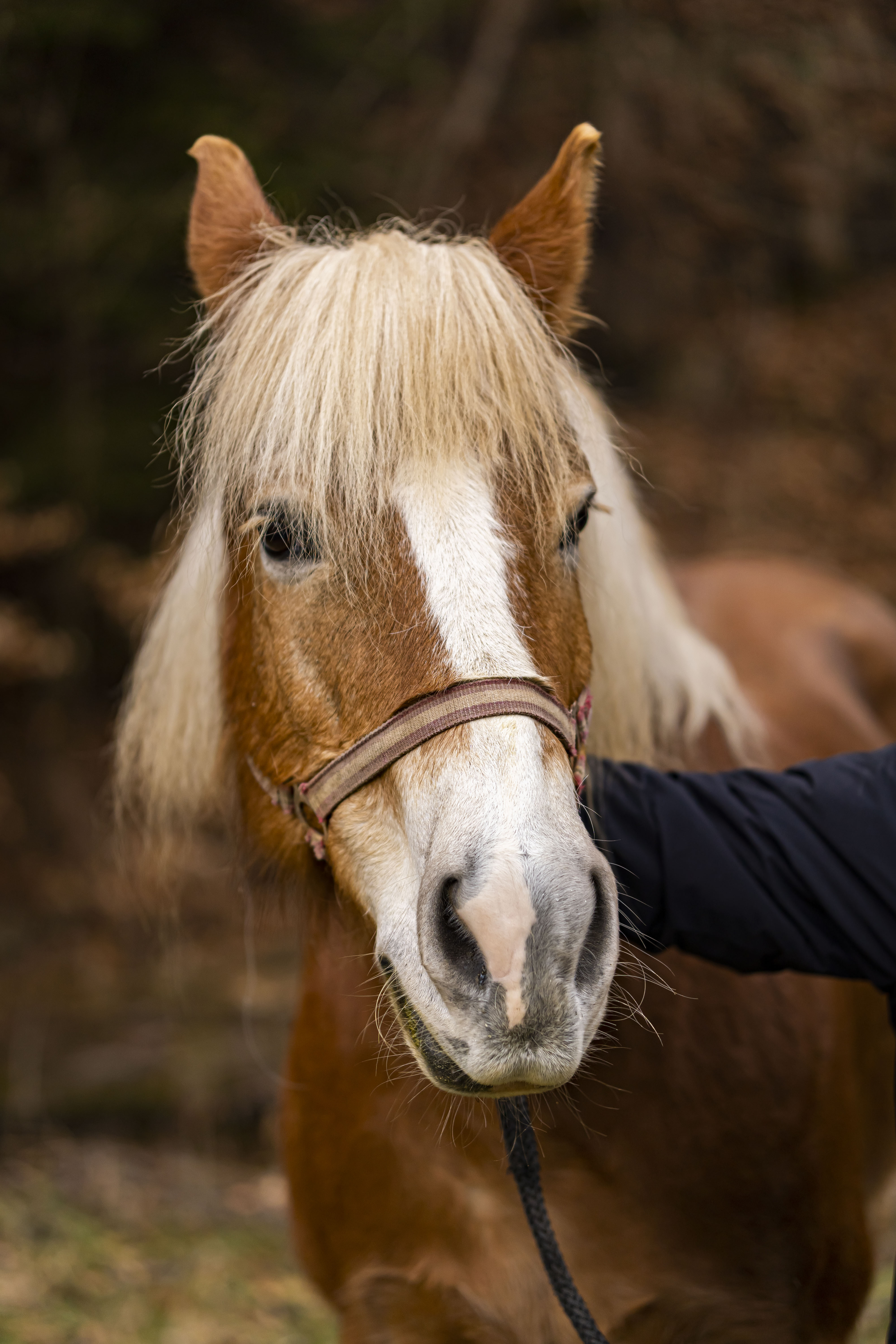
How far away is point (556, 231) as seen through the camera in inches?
72.7

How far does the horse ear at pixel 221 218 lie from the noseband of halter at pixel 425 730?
0.92 meters

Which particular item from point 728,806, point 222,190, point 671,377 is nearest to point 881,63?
point 671,377

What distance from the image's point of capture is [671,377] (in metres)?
7.62

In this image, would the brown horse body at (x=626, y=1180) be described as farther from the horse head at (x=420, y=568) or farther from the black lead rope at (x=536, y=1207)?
the horse head at (x=420, y=568)

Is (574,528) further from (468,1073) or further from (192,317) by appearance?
(192,317)

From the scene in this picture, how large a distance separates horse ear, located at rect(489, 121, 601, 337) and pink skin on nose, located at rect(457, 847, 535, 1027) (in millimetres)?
1069

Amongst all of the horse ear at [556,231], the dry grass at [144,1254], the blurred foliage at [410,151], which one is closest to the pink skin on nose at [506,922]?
the horse ear at [556,231]

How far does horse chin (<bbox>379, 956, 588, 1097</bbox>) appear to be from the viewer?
1.22 meters

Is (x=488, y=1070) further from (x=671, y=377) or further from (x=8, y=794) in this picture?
(x=671, y=377)

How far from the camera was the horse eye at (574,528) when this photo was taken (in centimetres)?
166

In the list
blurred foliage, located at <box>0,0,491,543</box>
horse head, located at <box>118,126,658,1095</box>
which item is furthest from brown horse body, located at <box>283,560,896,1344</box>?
blurred foliage, located at <box>0,0,491,543</box>

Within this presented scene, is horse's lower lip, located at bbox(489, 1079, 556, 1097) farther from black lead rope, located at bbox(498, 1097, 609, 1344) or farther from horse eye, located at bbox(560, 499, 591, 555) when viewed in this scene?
horse eye, located at bbox(560, 499, 591, 555)

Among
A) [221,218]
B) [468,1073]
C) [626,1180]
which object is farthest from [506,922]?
[221,218]

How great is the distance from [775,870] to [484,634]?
0.63 m
